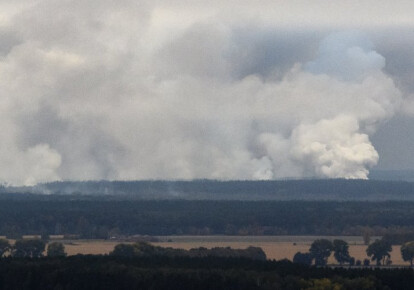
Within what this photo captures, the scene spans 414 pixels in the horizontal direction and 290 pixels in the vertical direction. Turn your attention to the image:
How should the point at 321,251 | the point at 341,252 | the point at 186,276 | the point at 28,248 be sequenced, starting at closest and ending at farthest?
the point at 186,276, the point at 341,252, the point at 321,251, the point at 28,248

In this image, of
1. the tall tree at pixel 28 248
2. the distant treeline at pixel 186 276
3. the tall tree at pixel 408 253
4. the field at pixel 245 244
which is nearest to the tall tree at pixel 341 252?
the field at pixel 245 244

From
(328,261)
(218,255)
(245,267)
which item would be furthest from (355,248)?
(245,267)

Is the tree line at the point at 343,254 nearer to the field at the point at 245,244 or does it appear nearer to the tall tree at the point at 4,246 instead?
the field at the point at 245,244

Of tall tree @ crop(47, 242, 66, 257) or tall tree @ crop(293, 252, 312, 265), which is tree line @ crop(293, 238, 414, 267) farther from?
tall tree @ crop(47, 242, 66, 257)

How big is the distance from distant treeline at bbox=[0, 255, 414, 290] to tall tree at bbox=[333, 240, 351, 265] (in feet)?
84.1

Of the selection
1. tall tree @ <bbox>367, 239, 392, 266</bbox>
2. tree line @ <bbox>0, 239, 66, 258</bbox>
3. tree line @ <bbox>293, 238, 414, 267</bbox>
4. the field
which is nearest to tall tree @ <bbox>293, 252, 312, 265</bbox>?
tree line @ <bbox>293, 238, 414, 267</bbox>

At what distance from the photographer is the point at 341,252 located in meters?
164

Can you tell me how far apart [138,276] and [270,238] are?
7751 cm

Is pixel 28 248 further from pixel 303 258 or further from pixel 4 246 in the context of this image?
pixel 303 258

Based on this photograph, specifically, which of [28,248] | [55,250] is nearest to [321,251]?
[55,250]

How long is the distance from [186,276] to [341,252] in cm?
4462

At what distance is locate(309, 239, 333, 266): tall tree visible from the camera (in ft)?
526

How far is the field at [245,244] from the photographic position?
543ft

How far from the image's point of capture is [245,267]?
5098 inches
